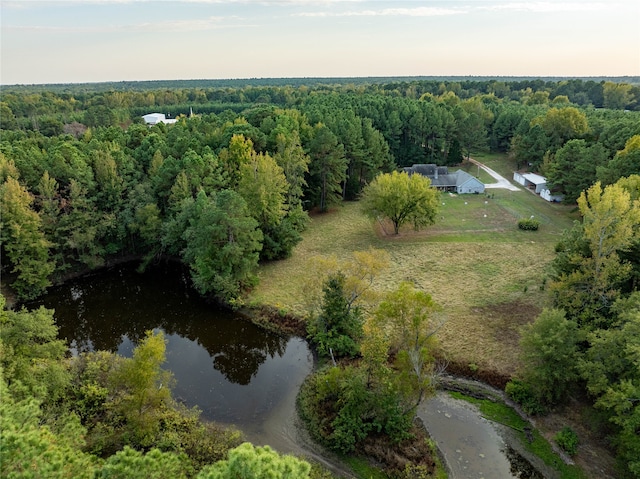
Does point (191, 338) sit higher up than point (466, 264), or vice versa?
point (466, 264)

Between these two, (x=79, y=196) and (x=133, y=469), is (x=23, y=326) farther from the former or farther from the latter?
(x=79, y=196)

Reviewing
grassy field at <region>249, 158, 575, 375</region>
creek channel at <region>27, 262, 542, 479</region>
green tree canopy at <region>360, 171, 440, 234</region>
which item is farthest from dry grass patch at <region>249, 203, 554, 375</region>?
creek channel at <region>27, 262, 542, 479</region>

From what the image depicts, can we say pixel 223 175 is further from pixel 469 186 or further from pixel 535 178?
pixel 535 178

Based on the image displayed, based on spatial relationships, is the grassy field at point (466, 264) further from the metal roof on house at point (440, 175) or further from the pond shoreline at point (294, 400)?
the metal roof on house at point (440, 175)

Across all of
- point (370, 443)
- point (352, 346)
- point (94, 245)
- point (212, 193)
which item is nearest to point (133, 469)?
point (370, 443)

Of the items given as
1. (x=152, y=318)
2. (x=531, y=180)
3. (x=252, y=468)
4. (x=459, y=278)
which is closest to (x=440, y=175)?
(x=531, y=180)

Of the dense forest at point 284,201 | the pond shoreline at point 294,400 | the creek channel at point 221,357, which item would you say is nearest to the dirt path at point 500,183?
the dense forest at point 284,201

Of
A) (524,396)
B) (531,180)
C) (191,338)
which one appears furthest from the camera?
(531,180)
